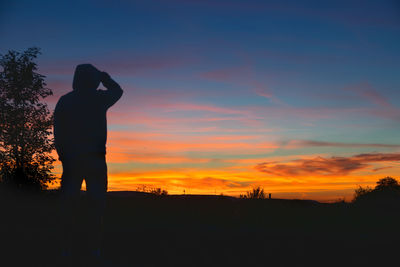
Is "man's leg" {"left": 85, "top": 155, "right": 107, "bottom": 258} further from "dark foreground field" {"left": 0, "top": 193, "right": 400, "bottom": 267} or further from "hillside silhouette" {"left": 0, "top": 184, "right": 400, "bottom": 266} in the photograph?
"dark foreground field" {"left": 0, "top": 193, "right": 400, "bottom": 267}

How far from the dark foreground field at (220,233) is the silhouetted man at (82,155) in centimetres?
67

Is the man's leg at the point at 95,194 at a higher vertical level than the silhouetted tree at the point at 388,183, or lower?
lower

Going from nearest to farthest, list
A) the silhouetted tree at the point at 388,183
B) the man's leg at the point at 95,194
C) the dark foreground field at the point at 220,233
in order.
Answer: the man's leg at the point at 95,194, the dark foreground field at the point at 220,233, the silhouetted tree at the point at 388,183

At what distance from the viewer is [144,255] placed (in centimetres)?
732

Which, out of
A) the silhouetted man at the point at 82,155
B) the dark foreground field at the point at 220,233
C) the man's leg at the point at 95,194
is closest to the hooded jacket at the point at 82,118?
the silhouetted man at the point at 82,155

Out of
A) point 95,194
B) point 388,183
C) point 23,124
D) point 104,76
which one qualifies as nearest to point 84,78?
point 104,76

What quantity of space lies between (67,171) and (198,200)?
29.3 ft

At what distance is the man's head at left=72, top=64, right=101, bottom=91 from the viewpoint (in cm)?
680

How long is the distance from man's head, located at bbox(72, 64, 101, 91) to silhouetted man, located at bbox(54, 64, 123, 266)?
14 cm

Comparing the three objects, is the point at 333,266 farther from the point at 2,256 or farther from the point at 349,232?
the point at 2,256

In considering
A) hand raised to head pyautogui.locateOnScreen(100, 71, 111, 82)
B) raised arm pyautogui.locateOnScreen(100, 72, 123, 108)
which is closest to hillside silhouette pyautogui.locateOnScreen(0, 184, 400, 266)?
raised arm pyautogui.locateOnScreen(100, 72, 123, 108)

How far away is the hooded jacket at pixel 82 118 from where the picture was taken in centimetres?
652

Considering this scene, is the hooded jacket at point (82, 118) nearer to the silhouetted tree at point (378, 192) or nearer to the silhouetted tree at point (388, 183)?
the silhouetted tree at point (378, 192)

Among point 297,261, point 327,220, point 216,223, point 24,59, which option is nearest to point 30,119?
point 24,59
